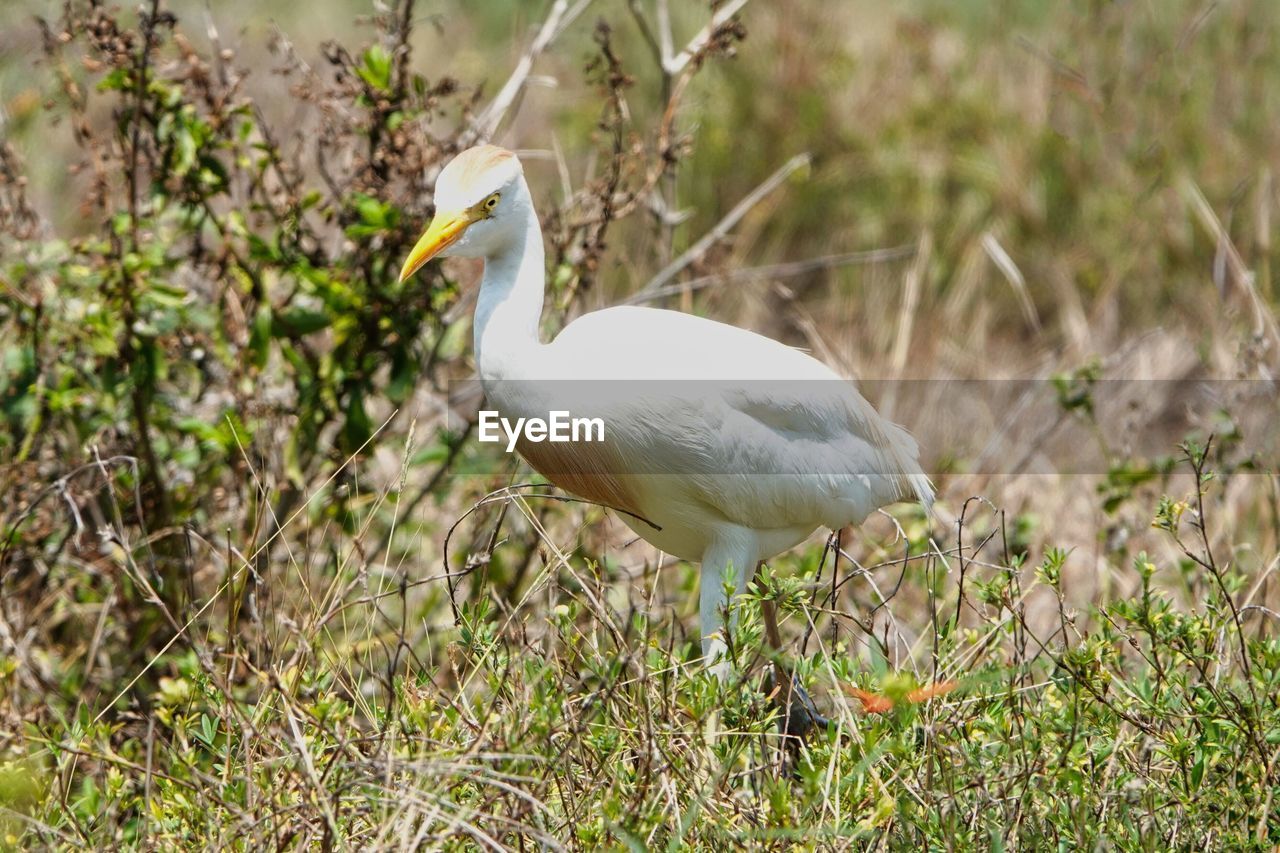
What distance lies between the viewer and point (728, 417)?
2.33 metres

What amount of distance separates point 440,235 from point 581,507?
1.44 metres

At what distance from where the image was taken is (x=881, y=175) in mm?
6207

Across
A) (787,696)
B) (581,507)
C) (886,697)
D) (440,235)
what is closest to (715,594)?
(787,696)

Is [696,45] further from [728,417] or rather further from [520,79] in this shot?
[728,417]

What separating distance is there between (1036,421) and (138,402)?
10.2 ft

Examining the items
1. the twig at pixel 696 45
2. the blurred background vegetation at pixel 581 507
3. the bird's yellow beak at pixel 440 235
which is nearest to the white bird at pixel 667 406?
the bird's yellow beak at pixel 440 235

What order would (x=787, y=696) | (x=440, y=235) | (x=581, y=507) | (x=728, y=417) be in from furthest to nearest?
(x=581, y=507)
(x=787, y=696)
(x=728, y=417)
(x=440, y=235)

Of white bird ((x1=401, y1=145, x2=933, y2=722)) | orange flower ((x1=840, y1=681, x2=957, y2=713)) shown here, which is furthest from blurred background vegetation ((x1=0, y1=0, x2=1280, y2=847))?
white bird ((x1=401, y1=145, x2=933, y2=722))

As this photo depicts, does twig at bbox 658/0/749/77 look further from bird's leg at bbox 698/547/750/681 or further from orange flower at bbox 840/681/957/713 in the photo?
orange flower at bbox 840/681/957/713

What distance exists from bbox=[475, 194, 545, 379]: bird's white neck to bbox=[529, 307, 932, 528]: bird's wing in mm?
56

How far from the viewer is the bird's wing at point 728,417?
87.7 inches

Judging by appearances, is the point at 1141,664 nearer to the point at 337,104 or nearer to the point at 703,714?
the point at 703,714

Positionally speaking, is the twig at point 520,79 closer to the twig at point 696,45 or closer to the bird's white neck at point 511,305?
the twig at point 696,45

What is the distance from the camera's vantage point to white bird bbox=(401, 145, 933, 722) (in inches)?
86.7
